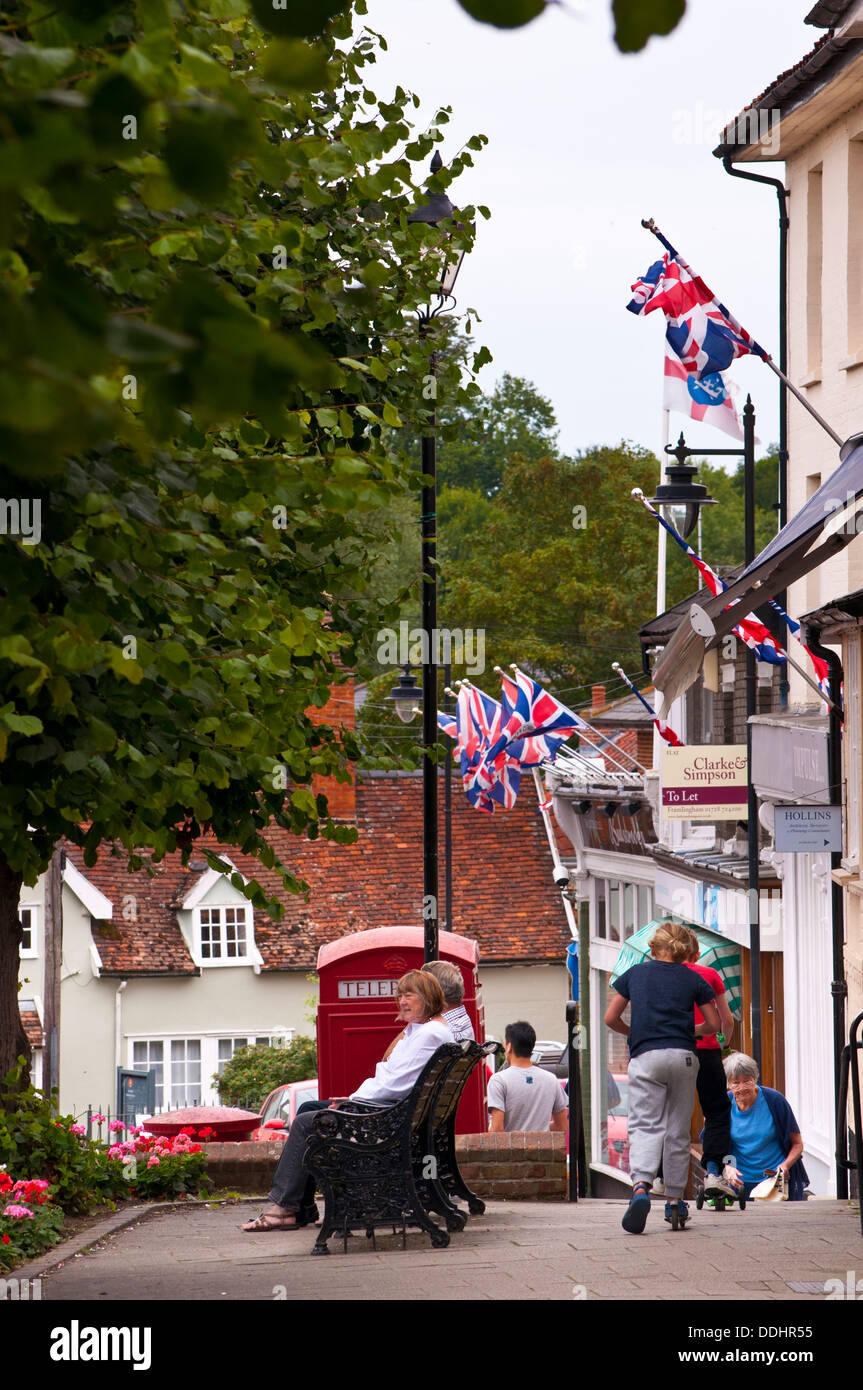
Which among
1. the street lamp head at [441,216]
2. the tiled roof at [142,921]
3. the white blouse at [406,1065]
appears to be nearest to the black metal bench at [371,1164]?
the white blouse at [406,1065]

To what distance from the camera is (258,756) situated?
8070mm

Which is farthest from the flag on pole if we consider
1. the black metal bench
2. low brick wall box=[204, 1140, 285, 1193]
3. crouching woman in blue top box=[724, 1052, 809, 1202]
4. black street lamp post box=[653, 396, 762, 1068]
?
the black metal bench

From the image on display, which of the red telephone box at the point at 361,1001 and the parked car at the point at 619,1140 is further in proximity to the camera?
the parked car at the point at 619,1140

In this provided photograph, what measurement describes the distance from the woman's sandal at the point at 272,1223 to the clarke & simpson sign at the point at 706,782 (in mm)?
10864

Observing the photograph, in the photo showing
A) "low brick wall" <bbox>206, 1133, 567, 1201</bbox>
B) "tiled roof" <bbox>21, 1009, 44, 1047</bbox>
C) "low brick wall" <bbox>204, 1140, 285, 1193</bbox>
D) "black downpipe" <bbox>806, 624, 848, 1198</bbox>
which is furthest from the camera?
"tiled roof" <bbox>21, 1009, 44, 1047</bbox>

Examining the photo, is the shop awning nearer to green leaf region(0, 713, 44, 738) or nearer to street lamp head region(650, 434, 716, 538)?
green leaf region(0, 713, 44, 738)

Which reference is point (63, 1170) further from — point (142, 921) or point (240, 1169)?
point (142, 921)

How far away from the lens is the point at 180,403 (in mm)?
2045

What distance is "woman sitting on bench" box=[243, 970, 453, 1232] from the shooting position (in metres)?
9.21

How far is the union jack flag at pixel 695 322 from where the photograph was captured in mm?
15383

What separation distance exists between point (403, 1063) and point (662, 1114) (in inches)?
57.5

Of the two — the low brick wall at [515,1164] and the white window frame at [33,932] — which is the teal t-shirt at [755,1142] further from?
the white window frame at [33,932]

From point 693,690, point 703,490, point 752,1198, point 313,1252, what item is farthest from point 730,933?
point 313,1252

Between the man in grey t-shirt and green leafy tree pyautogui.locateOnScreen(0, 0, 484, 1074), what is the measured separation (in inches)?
148
